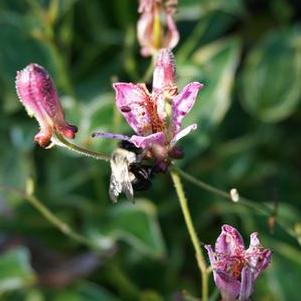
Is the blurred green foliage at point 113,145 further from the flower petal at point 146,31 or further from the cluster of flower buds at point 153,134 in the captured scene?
the cluster of flower buds at point 153,134

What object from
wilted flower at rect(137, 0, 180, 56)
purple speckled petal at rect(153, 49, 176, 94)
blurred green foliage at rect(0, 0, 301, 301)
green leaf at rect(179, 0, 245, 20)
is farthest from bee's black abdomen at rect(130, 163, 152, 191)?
green leaf at rect(179, 0, 245, 20)

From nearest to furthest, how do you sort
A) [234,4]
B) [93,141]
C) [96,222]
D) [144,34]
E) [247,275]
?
[247,275]
[144,34]
[93,141]
[96,222]
[234,4]

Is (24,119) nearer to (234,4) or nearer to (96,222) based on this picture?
(96,222)

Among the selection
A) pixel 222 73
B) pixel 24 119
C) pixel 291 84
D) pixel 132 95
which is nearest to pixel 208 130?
pixel 222 73

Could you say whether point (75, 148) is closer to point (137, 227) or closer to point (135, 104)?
point (135, 104)

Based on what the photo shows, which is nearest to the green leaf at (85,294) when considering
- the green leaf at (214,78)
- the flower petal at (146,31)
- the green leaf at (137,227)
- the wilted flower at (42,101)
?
the green leaf at (137,227)

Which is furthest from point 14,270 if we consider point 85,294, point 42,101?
point 42,101

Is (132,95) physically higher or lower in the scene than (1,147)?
lower
